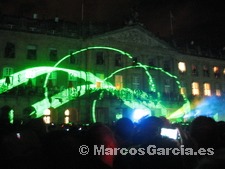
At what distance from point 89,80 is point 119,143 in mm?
34747

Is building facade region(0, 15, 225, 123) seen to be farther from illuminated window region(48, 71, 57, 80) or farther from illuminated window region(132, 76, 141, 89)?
illuminated window region(132, 76, 141, 89)

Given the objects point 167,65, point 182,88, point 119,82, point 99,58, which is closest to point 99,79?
point 99,58

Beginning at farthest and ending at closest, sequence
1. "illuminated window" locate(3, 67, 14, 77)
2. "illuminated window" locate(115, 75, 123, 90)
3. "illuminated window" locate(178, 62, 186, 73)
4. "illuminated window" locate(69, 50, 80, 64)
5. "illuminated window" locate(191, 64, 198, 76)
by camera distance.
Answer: "illuminated window" locate(191, 64, 198, 76)
"illuminated window" locate(178, 62, 186, 73)
"illuminated window" locate(115, 75, 123, 90)
"illuminated window" locate(69, 50, 80, 64)
"illuminated window" locate(3, 67, 14, 77)

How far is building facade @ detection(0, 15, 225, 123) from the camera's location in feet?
120

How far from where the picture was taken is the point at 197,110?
50219mm

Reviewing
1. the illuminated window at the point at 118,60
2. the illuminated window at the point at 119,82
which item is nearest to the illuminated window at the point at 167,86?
the illuminated window at the point at 119,82

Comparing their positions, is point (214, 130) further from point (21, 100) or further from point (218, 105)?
point (218, 105)

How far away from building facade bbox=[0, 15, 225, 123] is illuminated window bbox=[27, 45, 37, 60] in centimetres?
1

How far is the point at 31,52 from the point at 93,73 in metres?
8.74

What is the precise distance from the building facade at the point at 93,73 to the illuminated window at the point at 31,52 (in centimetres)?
1

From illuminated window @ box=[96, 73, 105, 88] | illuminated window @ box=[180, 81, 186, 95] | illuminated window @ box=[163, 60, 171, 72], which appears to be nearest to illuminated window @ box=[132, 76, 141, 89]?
illuminated window @ box=[96, 73, 105, 88]

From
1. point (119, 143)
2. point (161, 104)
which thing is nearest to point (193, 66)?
point (161, 104)

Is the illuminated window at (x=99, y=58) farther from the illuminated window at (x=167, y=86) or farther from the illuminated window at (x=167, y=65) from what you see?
the illuminated window at (x=167, y=86)

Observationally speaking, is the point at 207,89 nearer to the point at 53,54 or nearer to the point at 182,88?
the point at 182,88
